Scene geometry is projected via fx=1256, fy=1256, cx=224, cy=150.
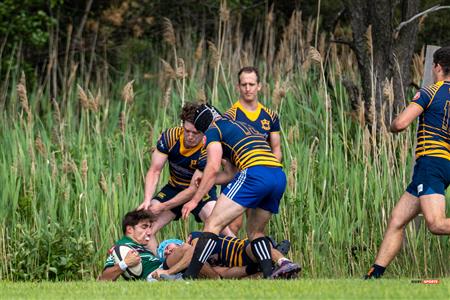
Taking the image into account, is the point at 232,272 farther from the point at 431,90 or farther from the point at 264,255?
the point at 431,90

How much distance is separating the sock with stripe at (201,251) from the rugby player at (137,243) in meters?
0.72

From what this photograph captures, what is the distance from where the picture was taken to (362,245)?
1238 centimetres

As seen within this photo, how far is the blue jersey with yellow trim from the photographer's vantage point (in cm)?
1114

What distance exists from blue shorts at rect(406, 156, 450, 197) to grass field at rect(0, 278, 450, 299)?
740mm

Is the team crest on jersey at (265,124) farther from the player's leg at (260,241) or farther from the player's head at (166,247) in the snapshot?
the player's head at (166,247)

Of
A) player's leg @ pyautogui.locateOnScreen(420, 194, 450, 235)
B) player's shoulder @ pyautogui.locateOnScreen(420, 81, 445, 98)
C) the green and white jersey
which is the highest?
player's shoulder @ pyautogui.locateOnScreen(420, 81, 445, 98)

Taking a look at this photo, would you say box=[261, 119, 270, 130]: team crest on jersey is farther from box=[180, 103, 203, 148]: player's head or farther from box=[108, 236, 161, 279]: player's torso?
box=[108, 236, 161, 279]: player's torso

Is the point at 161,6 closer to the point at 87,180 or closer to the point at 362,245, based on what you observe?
the point at 87,180

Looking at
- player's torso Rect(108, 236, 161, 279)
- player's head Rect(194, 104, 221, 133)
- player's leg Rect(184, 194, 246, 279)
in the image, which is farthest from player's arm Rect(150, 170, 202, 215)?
Answer: player's leg Rect(184, 194, 246, 279)

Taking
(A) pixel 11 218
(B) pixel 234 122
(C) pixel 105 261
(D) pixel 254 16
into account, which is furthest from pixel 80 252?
(D) pixel 254 16

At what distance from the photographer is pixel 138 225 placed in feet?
37.7

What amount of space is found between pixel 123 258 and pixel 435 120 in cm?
303

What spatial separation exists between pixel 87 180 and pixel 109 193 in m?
0.54

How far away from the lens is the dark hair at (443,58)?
402 inches
